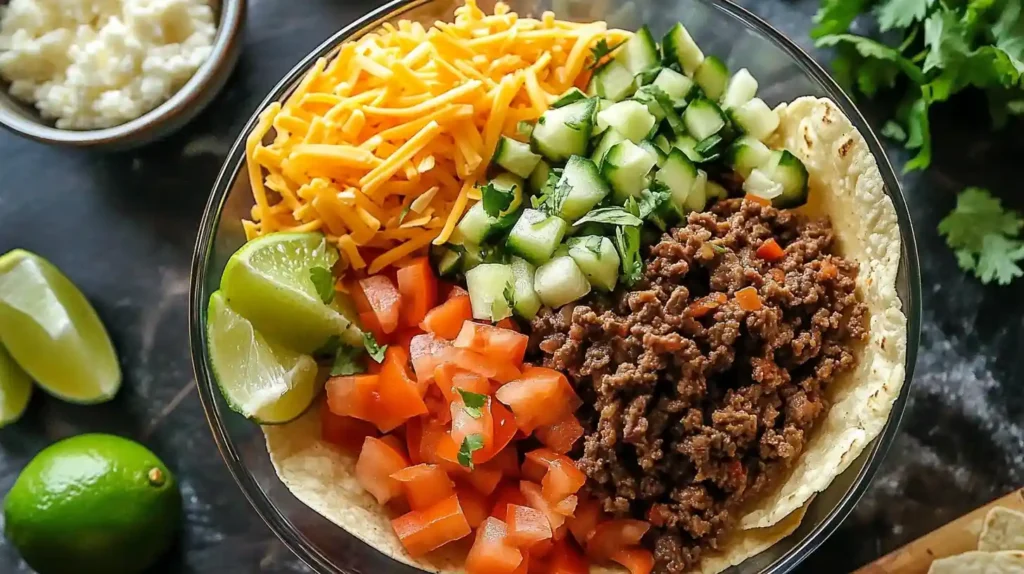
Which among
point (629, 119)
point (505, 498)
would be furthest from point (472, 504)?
point (629, 119)

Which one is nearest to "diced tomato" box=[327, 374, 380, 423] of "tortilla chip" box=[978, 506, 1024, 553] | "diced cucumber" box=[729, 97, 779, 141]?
"diced cucumber" box=[729, 97, 779, 141]

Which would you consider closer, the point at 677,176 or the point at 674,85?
the point at 677,176

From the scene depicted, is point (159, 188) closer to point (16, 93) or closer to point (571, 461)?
point (16, 93)

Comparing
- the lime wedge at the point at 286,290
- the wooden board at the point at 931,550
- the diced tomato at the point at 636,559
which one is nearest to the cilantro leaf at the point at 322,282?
the lime wedge at the point at 286,290

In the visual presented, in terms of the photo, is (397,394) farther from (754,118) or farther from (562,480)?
(754,118)

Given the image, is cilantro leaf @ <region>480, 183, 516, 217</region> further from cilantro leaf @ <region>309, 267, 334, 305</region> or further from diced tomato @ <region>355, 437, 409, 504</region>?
diced tomato @ <region>355, 437, 409, 504</region>
